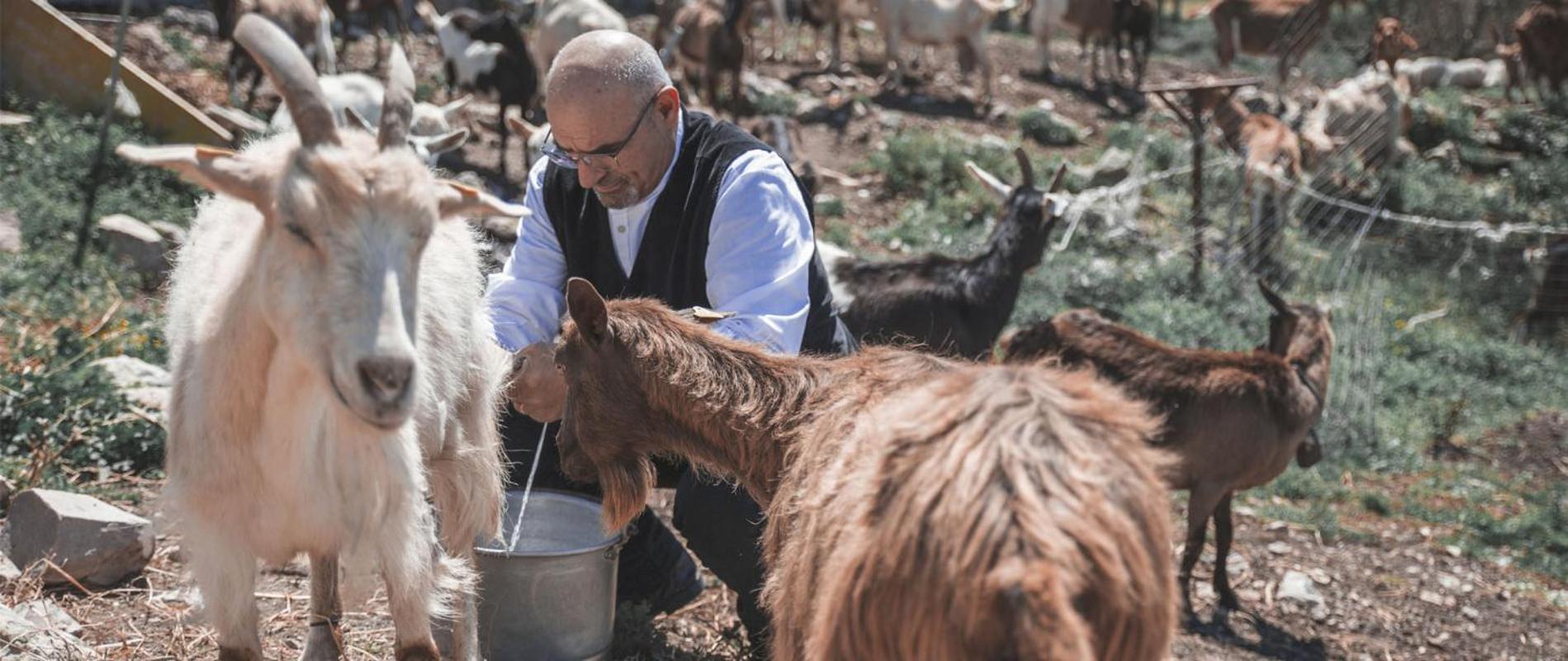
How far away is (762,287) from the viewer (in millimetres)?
4051

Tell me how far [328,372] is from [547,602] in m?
1.68

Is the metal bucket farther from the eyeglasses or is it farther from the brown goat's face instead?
the eyeglasses

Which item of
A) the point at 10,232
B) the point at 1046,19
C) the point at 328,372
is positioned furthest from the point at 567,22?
the point at 328,372

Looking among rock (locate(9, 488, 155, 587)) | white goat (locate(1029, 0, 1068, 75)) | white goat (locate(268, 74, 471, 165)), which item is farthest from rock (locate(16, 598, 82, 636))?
white goat (locate(1029, 0, 1068, 75))

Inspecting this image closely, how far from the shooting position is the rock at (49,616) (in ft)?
13.5

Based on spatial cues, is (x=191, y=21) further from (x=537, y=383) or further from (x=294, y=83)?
(x=294, y=83)

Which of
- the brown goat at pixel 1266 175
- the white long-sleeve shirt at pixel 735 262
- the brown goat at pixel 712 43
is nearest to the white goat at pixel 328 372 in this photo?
the white long-sleeve shirt at pixel 735 262

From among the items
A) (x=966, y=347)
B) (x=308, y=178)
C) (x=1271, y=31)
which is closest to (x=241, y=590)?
(x=308, y=178)

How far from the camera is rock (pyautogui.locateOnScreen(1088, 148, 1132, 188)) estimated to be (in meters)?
14.1

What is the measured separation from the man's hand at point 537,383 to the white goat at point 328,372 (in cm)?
8

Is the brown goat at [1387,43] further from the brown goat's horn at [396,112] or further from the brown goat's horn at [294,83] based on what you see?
the brown goat's horn at [294,83]

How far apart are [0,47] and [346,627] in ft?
27.9

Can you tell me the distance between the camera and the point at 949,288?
7527 millimetres

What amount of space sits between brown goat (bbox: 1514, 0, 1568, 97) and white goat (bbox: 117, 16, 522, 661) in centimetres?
1952
